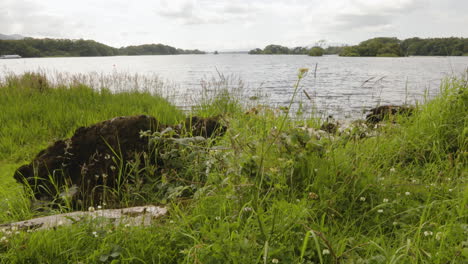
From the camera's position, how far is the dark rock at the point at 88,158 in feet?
12.0

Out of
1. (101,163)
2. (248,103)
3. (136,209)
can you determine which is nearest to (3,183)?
(101,163)

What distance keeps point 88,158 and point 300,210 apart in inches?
113

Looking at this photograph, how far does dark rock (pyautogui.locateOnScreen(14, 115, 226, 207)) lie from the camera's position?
12.0 ft

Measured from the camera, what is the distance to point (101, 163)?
3777 millimetres

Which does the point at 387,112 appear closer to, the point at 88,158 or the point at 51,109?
the point at 88,158

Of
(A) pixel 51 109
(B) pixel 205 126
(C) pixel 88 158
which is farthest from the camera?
(A) pixel 51 109

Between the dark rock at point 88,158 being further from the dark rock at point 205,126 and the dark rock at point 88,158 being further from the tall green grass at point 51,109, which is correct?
the tall green grass at point 51,109

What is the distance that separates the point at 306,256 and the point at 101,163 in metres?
2.80

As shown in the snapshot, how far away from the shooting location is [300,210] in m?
2.33

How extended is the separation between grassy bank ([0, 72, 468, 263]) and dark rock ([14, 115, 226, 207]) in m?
0.31

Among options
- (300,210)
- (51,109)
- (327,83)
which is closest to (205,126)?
A: (300,210)

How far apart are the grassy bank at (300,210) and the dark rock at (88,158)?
0.31 m

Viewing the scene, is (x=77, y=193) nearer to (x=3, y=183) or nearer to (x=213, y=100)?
(x=3, y=183)

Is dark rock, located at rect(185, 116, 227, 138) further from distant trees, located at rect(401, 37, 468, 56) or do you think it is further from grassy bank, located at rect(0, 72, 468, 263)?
distant trees, located at rect(401, 37, 468, 56)
